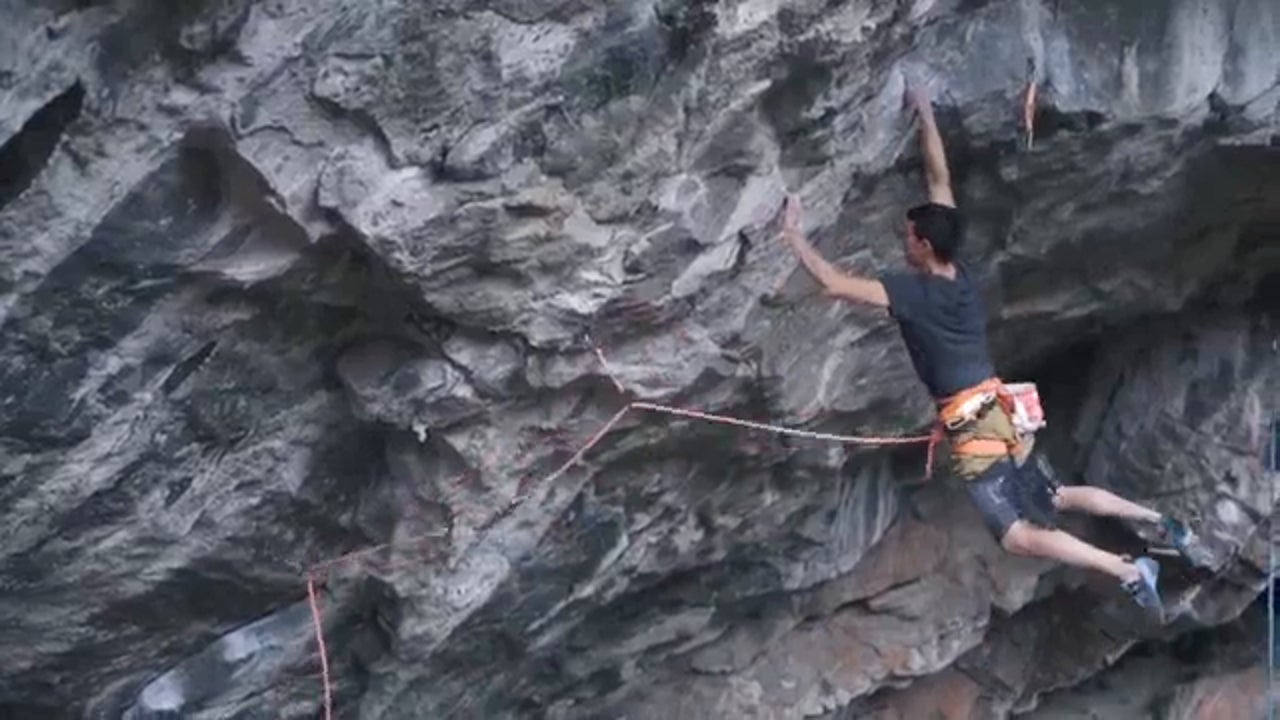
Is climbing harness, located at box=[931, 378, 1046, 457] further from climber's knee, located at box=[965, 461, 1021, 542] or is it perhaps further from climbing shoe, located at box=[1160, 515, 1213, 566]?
climbing shoe, located at box=[1160, 515, 1213, 566]

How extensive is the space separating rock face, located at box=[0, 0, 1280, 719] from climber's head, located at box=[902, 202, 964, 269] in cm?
27

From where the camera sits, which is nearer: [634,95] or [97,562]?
[634,95]

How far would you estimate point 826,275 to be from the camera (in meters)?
5.07

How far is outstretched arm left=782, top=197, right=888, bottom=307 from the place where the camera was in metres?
5.07

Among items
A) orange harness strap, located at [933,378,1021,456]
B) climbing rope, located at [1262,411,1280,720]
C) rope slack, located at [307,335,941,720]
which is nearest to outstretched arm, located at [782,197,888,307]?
orange harness strap, located at [933,378,1021,456]

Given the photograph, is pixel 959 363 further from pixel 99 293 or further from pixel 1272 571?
pixel 1272 571

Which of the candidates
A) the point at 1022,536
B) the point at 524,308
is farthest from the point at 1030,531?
the point at 524,308

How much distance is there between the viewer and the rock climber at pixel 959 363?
518cm

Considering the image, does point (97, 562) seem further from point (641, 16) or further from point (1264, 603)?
point (1264, 603)

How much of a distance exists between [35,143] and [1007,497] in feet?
10.8

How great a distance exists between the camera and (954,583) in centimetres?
756

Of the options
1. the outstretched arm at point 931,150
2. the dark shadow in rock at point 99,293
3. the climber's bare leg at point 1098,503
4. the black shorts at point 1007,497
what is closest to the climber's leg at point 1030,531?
the black shorts at point 1007,497

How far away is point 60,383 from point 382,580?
1412 mm

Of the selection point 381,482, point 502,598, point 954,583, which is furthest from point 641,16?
point 954,583
